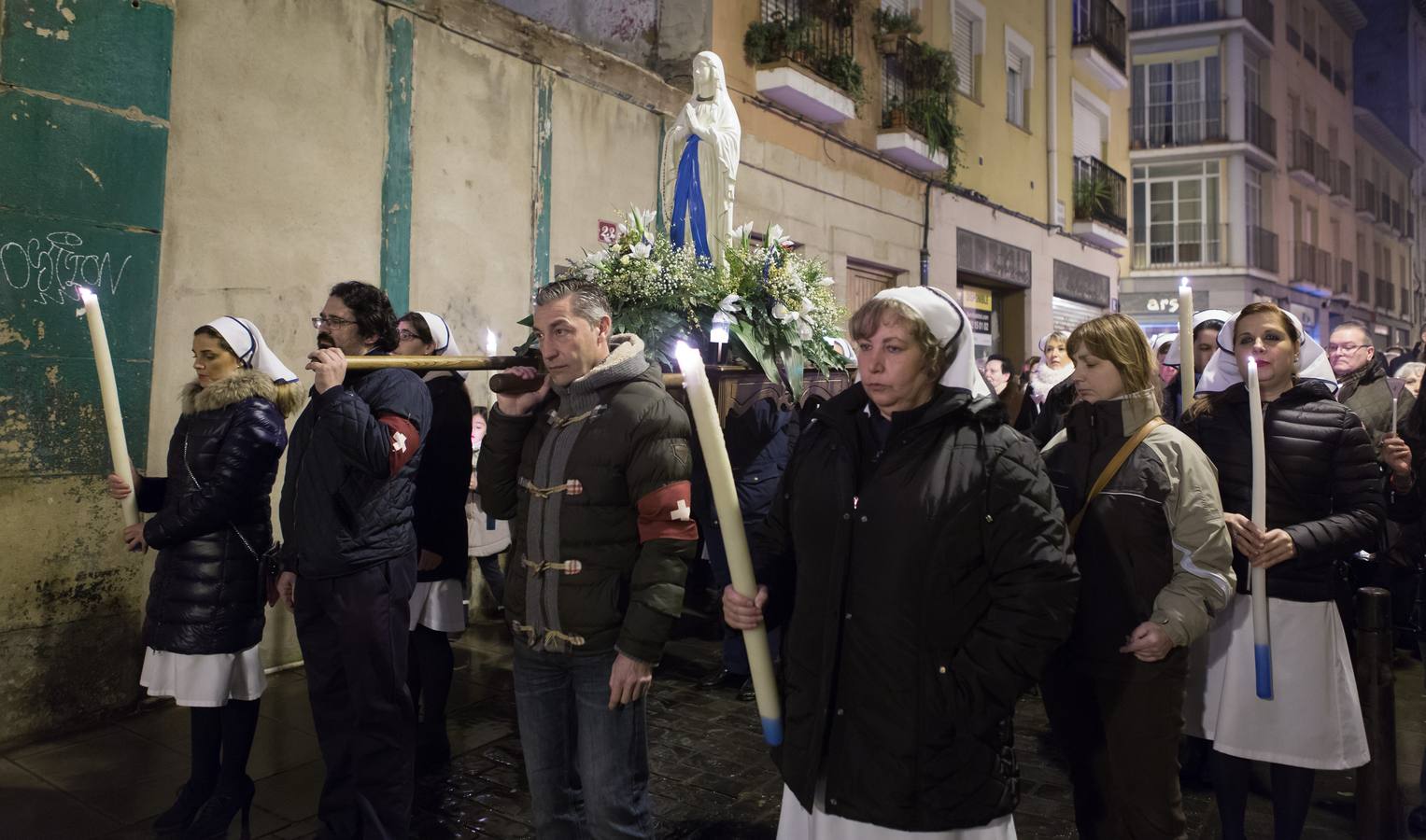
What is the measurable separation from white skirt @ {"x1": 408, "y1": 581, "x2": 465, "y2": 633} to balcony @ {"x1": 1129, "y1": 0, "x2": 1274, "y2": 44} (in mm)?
26850

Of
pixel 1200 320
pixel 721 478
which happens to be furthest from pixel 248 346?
pixel 1200 320

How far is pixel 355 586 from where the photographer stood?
348cm

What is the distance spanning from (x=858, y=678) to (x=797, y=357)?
2467mm

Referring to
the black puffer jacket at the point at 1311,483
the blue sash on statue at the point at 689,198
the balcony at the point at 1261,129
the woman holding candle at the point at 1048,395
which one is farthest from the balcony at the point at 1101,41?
the black puffer jacket at the point at 1311,483

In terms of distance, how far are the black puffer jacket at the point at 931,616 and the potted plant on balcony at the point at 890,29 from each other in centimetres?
1100

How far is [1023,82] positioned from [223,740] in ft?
50.2

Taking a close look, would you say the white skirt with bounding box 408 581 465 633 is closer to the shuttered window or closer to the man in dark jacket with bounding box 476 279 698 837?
the man in dark jacket with bounding box 476 279 698 837

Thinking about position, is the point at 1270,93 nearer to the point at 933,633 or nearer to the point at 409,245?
the point at 409,245

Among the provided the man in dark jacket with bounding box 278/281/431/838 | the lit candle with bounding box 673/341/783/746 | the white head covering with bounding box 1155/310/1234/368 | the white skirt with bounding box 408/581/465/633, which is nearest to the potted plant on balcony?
the white head covering with bounding box 1155/310/1234/368

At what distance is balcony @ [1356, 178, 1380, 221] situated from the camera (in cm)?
3384

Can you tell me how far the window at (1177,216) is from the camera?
25.7 metres

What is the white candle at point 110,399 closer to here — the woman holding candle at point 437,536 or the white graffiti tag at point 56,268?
the woman holding candle at point 437,536

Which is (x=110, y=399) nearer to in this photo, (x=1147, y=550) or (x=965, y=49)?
(x=1147, y=550)

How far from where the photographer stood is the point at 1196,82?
2583 cm
